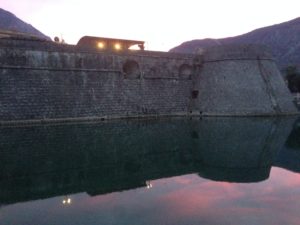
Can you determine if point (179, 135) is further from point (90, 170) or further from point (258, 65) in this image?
point (258, 65)

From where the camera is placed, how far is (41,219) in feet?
23.5

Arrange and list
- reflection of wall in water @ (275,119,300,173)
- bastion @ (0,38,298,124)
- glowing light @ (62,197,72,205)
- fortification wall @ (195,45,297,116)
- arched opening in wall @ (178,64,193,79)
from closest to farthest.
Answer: glowing light @ (62,197,72,205) → reflection of wall in water @ (275,119,300,173) → bastion @ (0,38,298,124) → fortification wall @ (195,45,297,116) → arched opening in wall @ (178,64,193,79)

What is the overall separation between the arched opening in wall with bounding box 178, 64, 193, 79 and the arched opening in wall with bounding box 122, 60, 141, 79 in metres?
4.88

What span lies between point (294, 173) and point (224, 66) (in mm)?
23178

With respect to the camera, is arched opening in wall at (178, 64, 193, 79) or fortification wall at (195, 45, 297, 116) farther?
arched opening in wall at (178, 64, 193, 79)

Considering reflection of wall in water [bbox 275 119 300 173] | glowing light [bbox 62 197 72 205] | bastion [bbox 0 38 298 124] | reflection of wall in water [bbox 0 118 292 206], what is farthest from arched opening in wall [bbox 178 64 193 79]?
glowing light [bbox 62 197 72 205]

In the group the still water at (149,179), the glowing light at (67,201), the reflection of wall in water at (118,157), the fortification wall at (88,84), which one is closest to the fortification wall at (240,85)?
the fortification wall at (88,84)

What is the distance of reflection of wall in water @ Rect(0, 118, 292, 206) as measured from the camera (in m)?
10.1

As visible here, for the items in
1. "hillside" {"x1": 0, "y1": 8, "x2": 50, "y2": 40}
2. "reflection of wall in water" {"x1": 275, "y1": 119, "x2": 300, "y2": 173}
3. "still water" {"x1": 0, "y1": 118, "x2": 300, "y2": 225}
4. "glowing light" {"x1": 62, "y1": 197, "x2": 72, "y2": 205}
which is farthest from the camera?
"hillside" {"x1": 0, "y1": 8, "x2": 50, "y2": 40}

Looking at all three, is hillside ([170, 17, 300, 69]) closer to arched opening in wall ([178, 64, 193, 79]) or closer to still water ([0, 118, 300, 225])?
arched opening in wall ([178, 64, 193, 79])

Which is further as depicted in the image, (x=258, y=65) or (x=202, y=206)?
(x=258, y=65)

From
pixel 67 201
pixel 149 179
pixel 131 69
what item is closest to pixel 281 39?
pixel 131 69

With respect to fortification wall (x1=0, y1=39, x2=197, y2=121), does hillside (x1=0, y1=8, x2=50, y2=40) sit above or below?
above

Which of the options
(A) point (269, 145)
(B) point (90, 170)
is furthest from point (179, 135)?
(B) point (90, 170)
